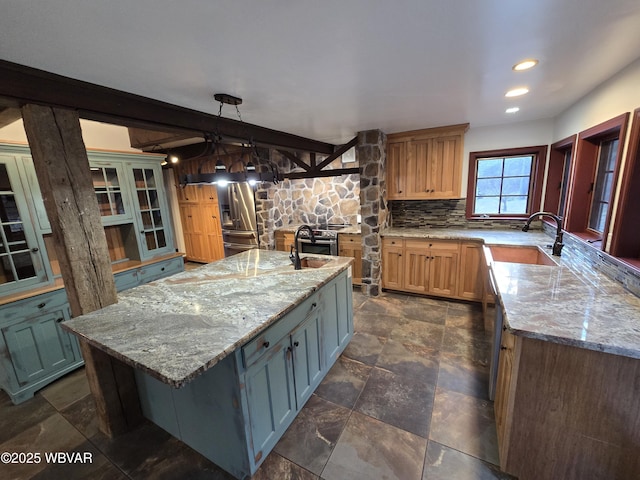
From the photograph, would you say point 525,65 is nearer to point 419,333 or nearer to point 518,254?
point 518,254

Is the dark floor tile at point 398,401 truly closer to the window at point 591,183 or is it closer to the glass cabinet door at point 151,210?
the window at point 591,183

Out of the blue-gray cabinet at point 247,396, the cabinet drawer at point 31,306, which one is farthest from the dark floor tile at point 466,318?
the cabinet drawer at point 31,306

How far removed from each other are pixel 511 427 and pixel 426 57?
197 cm

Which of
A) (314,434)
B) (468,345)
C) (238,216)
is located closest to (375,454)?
(314,434)

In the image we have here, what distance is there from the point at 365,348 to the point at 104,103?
9.06ft

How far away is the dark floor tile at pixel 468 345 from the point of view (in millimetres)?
2370

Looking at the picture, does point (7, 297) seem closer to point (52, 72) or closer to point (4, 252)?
point (4, 252)

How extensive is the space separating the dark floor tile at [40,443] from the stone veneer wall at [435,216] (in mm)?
3993

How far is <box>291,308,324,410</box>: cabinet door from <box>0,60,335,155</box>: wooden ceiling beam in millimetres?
1758

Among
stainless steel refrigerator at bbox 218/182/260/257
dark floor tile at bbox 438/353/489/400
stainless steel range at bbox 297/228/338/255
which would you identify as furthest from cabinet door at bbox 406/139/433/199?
stainless steel refrigerator at bbox 218/182/260/257

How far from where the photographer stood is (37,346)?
2145 millimetres

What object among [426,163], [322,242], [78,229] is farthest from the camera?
[322,242]

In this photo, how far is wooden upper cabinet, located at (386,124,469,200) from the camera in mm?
3277

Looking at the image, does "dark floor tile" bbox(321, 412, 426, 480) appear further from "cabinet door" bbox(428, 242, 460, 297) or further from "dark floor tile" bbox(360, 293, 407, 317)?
"cabinet door" bbox(428, 242, 460, 297)
